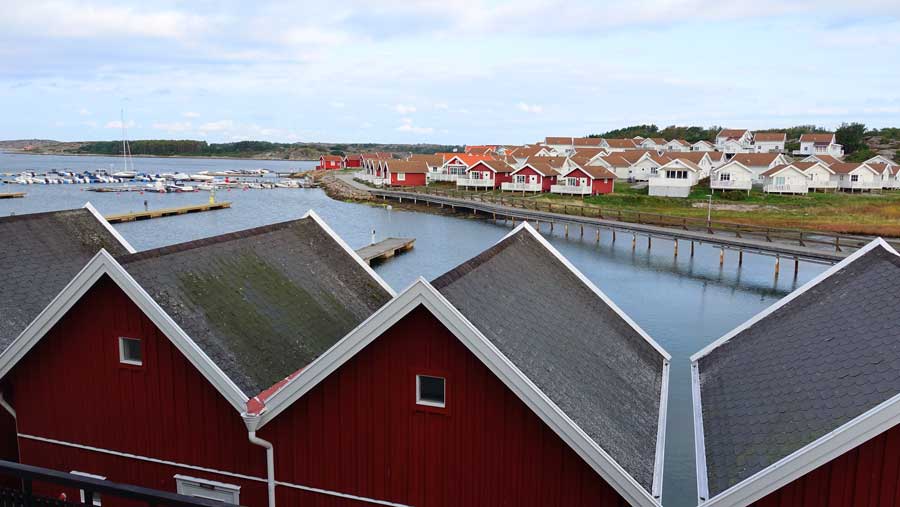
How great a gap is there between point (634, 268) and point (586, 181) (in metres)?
39.7

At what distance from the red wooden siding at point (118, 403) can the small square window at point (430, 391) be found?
10.4ft

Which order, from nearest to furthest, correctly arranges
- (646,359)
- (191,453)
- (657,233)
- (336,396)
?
(336,396) → (191,453) → (646,359) → (657,233)

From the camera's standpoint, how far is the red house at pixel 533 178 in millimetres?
92938

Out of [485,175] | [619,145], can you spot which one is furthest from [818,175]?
[619,145]

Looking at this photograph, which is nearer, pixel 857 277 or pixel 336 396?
pixel 336 396

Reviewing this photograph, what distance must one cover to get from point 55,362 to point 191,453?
3.11m

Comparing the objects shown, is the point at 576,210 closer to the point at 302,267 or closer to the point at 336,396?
the point at 302,267

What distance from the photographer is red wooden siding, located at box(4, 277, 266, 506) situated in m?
11.0

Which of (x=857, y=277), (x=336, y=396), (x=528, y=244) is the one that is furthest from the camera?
(x=528, y=244)

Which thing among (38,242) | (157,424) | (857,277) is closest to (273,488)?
(157,424)

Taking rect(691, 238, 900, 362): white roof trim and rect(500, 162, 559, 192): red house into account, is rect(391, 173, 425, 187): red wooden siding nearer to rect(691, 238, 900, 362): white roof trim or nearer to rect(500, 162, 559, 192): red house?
rect(500, 162, 559, 192): red house

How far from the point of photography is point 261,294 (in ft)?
43.4

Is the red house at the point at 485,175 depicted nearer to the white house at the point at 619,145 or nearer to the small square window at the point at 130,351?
the white house at the point at 619,145

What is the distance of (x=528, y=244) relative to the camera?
49.4 ft
